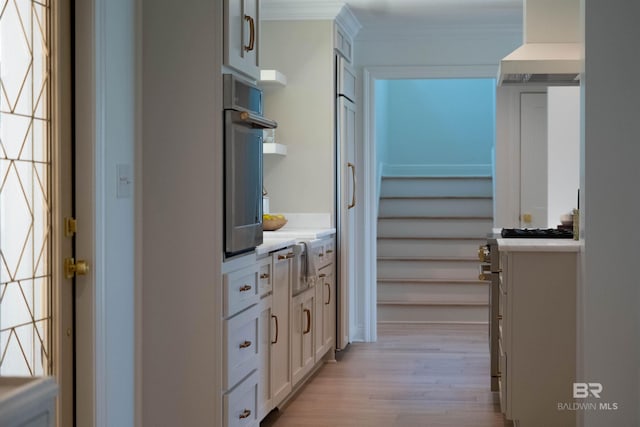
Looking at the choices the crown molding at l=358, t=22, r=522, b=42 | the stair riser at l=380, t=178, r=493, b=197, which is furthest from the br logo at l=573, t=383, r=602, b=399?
the stair riser at l=380, t=178, r=493, b=197

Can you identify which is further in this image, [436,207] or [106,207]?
[436,207]

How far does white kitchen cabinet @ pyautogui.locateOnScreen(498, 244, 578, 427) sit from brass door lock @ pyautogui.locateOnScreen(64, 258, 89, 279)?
182cm

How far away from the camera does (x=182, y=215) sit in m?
3.53

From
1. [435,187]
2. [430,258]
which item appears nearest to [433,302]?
[430,258]

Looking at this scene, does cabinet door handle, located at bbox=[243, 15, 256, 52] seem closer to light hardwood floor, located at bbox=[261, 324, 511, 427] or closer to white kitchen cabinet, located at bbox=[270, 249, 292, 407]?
white kitchen cabinet, located at bbox=[270, 249, 292, 407]

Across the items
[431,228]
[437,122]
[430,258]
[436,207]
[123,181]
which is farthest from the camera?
[437,122]

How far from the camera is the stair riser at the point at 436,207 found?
888 centimetres

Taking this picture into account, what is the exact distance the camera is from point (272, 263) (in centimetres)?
430

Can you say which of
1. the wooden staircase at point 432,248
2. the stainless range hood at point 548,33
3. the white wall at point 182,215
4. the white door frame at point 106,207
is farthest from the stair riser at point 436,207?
the white door frame at point 106,207

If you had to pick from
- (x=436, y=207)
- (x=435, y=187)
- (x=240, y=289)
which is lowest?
(x=240, y=289)

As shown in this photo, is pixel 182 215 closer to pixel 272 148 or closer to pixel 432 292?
pixel 272 148

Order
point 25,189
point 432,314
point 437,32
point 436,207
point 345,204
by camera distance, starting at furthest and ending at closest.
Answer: point 436,207
point 432,314
point 437,32
point 345,204
point 25,189

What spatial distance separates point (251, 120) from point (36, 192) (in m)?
1.15

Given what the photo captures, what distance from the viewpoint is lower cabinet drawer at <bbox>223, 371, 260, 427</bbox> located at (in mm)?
3577
